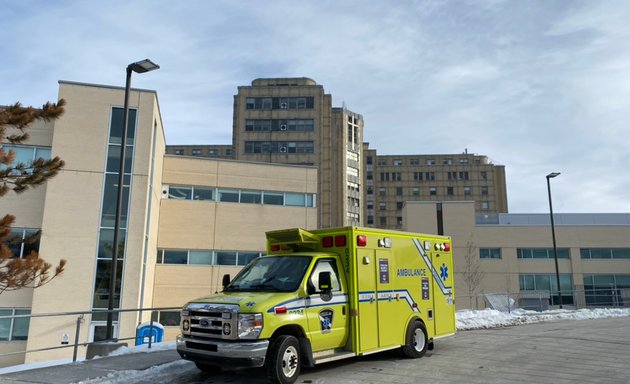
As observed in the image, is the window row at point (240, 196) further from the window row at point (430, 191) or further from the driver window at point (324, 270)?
the window row at point (430, 191)

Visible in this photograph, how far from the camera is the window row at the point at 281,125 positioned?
72562 millimetres

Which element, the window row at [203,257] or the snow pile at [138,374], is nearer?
the snow pile at [138,374]

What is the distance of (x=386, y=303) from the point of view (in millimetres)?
10273

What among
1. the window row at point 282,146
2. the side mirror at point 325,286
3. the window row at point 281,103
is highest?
the window row at point 281,103

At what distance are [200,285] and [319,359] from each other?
25.3m

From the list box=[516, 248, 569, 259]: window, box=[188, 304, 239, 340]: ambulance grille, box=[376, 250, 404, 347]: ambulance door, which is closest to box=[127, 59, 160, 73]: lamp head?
box=[188, 304, 239, 340]: ambulance grille

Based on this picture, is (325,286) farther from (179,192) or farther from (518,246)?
(518,246)

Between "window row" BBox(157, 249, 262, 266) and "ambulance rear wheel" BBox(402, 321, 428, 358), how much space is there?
75.3 feet

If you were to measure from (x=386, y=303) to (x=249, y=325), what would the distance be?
3.60 m

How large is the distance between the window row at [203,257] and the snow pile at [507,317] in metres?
17.0

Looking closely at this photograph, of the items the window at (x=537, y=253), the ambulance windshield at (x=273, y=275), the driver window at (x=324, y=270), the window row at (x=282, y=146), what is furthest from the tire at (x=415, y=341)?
the window row at (x=282, y=146)

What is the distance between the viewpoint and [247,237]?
112 ft

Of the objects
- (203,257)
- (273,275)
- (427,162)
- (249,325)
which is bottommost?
(249,325)

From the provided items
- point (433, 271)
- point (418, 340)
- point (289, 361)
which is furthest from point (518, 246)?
point (289, 361)
